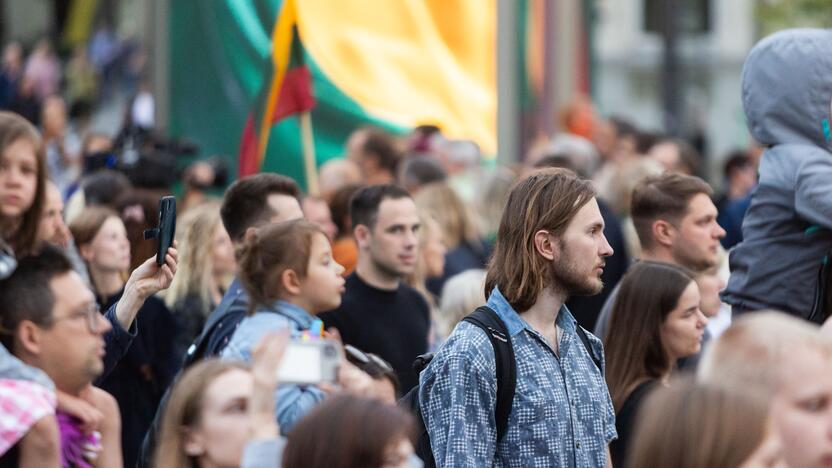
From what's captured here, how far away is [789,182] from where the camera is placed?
618 cm

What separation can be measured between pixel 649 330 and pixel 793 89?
1.09 metres

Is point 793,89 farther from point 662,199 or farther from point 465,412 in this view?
point 465,412

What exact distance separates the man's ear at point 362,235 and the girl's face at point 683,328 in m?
1.90

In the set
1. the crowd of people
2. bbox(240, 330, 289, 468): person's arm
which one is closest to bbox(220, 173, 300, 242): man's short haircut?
the crowd of people

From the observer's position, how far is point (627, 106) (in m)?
51.3

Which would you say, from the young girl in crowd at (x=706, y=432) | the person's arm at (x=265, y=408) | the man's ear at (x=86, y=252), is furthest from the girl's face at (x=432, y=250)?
the young girl in crowd at (x=706, y=432)

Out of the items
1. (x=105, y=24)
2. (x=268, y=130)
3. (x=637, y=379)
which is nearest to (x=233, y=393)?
(x=637, y=379)

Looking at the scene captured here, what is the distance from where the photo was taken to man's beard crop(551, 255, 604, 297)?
5.42 meters

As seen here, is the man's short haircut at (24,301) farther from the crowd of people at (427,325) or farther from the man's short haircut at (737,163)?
the man's short haircut at (737,163)

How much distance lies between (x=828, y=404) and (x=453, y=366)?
139cm

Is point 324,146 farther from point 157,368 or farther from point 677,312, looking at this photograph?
point 677,312

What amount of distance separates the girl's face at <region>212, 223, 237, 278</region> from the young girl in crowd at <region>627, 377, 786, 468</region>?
501cm

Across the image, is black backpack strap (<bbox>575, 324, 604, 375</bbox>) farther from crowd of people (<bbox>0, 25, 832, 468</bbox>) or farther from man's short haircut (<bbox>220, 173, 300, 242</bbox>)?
man's short haircut (<bbox>220, 173, 300, 242</bbox>)

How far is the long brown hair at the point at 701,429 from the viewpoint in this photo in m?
3.57
